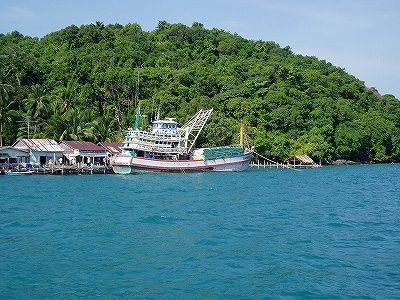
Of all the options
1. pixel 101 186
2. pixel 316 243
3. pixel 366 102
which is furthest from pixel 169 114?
pixel 316 243

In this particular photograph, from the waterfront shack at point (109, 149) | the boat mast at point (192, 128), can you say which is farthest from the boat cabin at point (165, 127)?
the waterfront shack at point (109, 149)

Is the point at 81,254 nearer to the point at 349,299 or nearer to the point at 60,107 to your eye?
the point at 349,299

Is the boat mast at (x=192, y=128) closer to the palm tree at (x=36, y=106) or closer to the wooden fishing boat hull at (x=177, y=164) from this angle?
the wooden fishing boat hull at (x=177, y=164)

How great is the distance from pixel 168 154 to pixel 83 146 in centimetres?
1059

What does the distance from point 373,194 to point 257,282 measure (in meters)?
28.0

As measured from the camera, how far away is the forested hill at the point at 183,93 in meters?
73.9

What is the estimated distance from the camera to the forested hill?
7394cm

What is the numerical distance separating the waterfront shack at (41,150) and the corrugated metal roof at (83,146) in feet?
4.06

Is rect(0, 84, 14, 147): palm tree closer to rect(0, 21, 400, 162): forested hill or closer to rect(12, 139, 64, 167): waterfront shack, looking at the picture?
rect(0, 21, 400, 162): forested hill

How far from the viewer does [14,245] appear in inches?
789

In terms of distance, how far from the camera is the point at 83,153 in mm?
64875

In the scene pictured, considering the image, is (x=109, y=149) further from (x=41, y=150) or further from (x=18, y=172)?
(x=18, y=172)

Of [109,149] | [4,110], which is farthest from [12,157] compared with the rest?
[109,149]

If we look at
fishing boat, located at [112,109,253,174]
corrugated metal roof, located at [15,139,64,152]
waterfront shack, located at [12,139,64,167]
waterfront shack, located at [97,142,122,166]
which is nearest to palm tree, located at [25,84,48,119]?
corrugated metal roof, located at [15,139,64,152]
